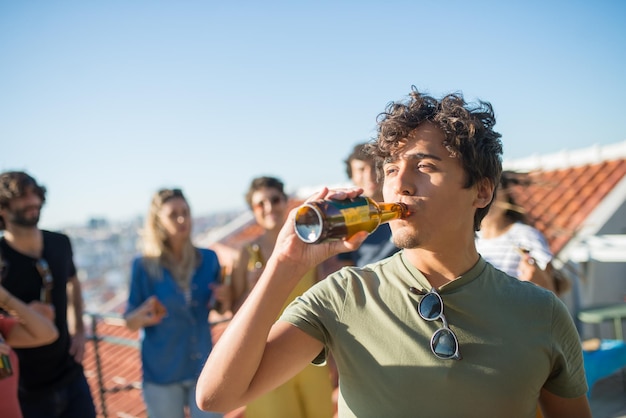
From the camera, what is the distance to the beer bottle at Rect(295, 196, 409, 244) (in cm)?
140

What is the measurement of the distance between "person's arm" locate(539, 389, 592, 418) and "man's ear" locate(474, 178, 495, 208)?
640 millimetres

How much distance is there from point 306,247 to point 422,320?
0.43 metres

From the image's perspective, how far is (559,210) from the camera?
7.98m

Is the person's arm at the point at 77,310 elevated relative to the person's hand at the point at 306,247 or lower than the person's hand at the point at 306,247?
lower

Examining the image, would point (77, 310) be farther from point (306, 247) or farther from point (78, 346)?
point (306, 247)

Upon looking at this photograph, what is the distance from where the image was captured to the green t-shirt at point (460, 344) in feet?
4.71

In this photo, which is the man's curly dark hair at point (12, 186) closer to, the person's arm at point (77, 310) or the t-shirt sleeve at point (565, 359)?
the person's arm at point (77, 310)

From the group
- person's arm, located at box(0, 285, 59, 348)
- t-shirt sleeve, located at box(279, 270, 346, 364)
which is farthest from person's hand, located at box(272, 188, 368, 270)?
person's arm, located at box(0, 285, 59, 348)

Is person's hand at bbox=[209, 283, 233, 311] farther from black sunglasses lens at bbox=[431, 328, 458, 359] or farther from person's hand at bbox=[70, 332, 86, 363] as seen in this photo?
black sunglasses lens at bbox=[431, 328, 458, 359]

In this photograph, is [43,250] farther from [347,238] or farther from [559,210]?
[559,210]

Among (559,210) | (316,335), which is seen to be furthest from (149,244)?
(559,210)

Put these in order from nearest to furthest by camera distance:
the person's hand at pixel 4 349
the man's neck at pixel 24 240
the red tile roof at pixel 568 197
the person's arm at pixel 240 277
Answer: the person's hand at pixel 4 349
the man's neck at pixel 24 240
the person's arm at pixel 240 277
the red tile roof at pixel 568 197

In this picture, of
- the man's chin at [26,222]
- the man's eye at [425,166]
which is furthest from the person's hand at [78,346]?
the man's eye at [425,166]

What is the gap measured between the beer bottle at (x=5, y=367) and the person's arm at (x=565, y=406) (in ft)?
7.51
